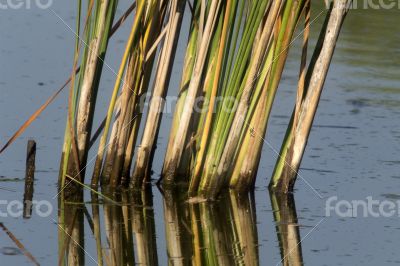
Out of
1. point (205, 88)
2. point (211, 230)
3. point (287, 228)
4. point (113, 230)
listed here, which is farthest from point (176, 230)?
point (205, 88)

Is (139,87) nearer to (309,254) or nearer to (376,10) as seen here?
(309,254)

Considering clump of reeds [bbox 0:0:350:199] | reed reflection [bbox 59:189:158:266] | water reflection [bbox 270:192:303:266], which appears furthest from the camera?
clump of reeds [bbox 0:0:350:199]

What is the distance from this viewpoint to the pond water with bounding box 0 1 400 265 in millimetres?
5836

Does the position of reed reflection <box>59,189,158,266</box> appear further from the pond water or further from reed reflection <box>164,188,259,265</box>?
reed reflection <box>164,188,259,265</box>

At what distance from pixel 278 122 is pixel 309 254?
3.30 metres

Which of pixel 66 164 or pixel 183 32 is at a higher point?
Result: pixel 183 32

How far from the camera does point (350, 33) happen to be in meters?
13.9

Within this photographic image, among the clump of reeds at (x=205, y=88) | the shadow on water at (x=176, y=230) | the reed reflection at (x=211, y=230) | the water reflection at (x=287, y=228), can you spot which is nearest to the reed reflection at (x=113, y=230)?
the shadow on water at (x=176, y=230)

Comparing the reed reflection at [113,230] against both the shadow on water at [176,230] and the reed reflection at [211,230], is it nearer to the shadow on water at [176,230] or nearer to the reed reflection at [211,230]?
the shadow on water at [176,230]

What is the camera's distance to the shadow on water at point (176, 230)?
569cm

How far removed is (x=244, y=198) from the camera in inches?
273

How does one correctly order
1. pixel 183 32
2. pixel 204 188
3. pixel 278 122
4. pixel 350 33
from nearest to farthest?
pixel 204 188, pixel 278 122, pixel 183 32, pixel 350 33

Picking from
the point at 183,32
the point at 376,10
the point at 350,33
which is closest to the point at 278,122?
the point at 183,32

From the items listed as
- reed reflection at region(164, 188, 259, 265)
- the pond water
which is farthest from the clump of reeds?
the pond water
